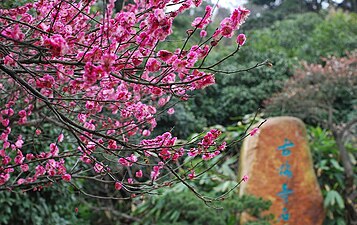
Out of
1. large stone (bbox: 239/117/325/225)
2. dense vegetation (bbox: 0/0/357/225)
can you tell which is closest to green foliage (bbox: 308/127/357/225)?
dense vegetation (bbox: 0/0/357/225)

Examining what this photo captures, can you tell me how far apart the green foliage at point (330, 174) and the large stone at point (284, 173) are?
5.9 inches

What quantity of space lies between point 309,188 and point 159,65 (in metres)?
3.70

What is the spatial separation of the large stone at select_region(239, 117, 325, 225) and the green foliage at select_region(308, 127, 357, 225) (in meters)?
0.15

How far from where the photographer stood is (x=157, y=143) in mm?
1596

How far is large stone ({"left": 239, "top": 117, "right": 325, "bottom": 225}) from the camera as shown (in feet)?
14.5

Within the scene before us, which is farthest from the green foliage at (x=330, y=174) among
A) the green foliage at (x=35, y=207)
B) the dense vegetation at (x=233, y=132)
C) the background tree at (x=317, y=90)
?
the green foliage at (x=35, y=207)

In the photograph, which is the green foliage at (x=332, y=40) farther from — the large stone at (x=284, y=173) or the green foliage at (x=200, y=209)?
the green foliage at (x=200, y=209)

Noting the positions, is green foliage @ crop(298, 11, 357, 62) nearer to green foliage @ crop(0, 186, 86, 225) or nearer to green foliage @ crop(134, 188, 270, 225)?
green foliage @ crop(134, 188, 270, 225)

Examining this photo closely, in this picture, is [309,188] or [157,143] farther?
[309,188]

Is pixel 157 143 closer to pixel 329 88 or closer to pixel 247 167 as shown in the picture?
pixel 247 167

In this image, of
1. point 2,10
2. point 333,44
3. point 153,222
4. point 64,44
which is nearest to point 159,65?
point 64,44

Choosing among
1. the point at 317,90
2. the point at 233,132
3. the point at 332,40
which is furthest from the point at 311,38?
the point at 233,132

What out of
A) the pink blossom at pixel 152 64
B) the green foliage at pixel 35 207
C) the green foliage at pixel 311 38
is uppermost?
the pink blossom at pixel 152 64

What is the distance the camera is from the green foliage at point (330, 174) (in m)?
4.58
